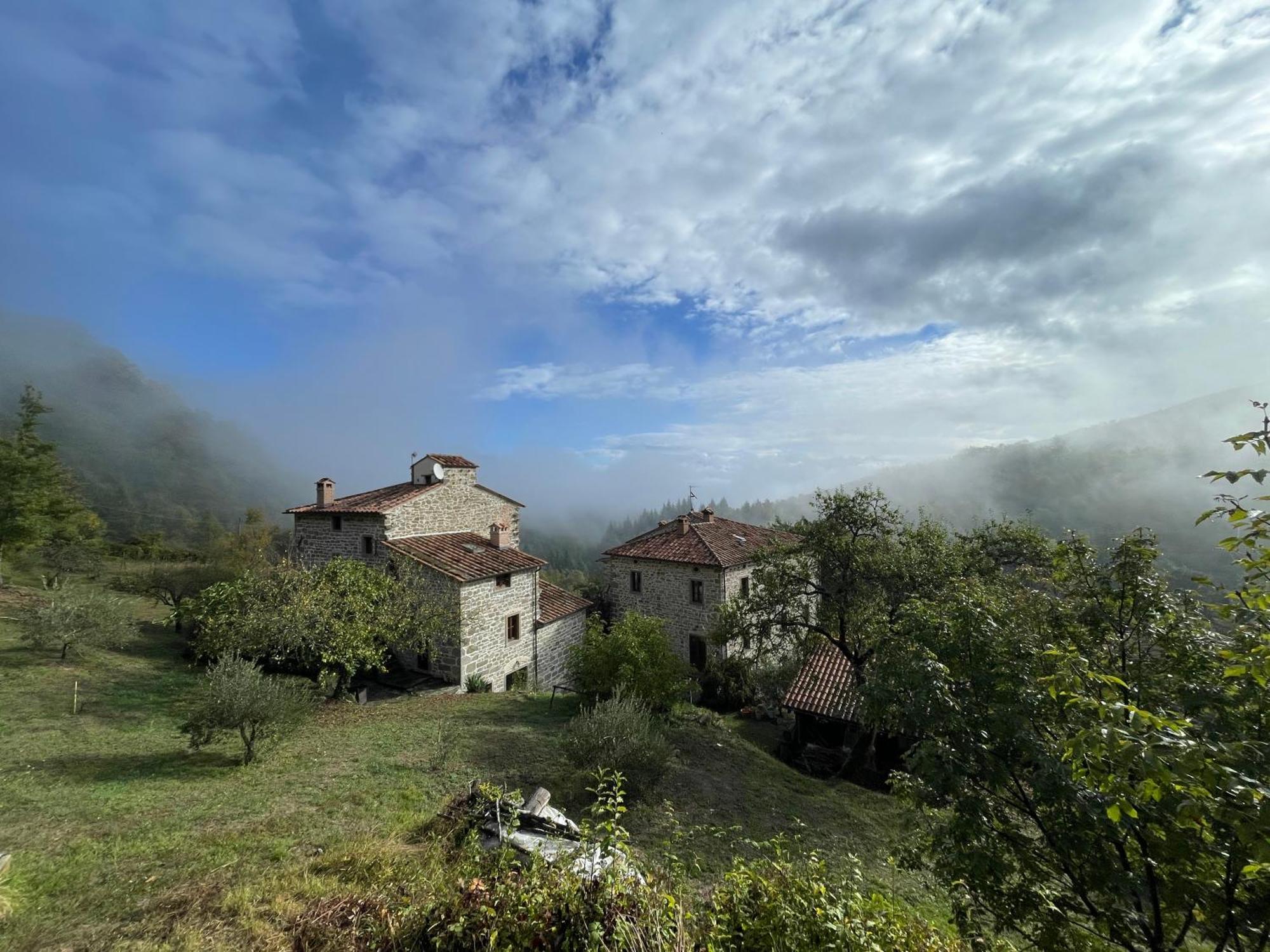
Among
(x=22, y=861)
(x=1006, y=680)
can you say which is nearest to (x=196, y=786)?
(x=22, y=861)

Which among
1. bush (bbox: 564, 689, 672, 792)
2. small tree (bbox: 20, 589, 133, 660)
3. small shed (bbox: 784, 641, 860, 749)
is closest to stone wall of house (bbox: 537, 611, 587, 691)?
small shed (bbox: 784, 641, 860, 749)

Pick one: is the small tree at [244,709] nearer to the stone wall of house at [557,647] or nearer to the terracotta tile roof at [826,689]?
the stone wall of house at [557,647]

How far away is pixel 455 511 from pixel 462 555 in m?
3.68

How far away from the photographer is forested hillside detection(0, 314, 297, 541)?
71.7m

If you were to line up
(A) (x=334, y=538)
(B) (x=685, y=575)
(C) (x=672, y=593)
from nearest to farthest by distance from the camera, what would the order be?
1. (A) (x=334, y=538)
2. (B) (x=685, y=575)
3. (C) (x=672, y=593)

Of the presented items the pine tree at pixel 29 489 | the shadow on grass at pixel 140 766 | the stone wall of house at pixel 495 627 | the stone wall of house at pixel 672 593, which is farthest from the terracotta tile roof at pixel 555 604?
the pine tree at pixel 29 489

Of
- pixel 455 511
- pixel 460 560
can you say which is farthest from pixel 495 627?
pixel 455 511

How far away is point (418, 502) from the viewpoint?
2062cm

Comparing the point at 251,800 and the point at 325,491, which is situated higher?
the point at 325,491

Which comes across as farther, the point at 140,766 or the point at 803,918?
the point at 140,766

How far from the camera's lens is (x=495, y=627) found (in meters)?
19.1

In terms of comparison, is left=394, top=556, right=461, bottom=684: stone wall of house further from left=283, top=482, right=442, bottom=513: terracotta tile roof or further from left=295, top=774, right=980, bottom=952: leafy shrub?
left=295, top=774, right=980, bottom=952: leafy shrub

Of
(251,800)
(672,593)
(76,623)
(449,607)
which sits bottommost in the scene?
(251,800)

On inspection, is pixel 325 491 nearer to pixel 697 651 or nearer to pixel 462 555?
pixel 462 555
